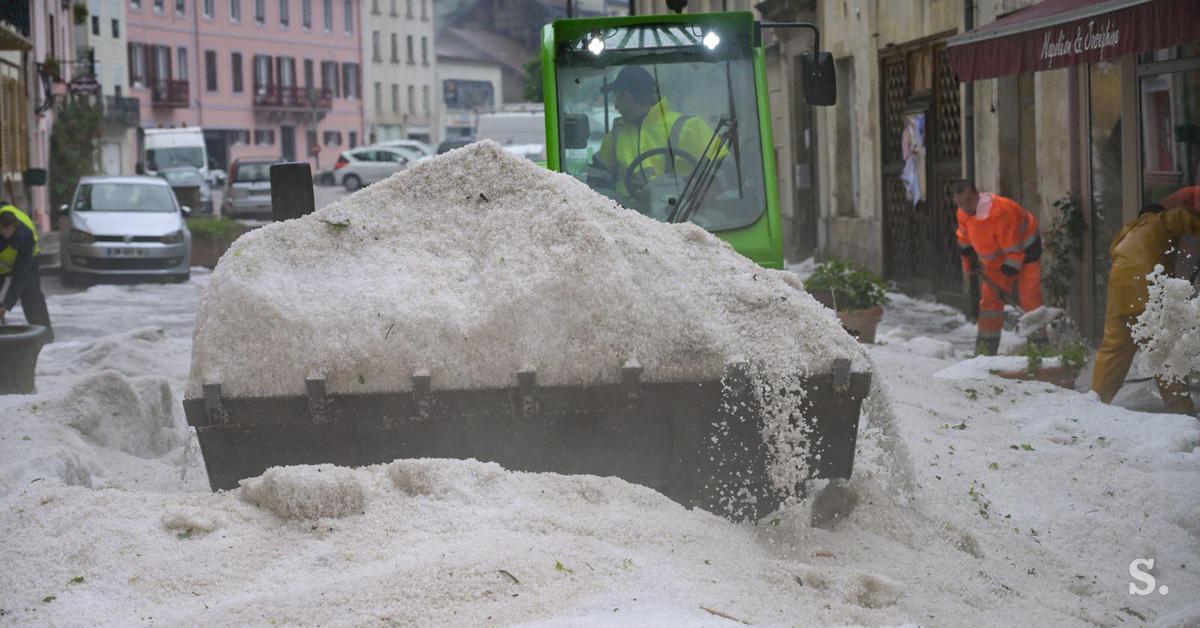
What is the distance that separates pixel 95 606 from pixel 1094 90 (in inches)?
398

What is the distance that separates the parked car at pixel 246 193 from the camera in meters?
40.2

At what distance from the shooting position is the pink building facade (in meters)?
69.7

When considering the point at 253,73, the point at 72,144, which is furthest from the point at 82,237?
the point at 253,73

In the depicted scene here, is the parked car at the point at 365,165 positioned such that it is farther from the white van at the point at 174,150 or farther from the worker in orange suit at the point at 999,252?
the worker in orange suit at the point at 999,252

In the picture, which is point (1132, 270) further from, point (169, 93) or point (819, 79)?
point (169, 93)

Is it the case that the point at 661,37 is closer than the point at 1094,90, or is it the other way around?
the point at 661,37

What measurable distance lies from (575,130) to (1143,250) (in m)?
3.58

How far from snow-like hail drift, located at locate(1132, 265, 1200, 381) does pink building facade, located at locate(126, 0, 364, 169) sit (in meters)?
63.0

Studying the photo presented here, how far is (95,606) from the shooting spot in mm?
4902

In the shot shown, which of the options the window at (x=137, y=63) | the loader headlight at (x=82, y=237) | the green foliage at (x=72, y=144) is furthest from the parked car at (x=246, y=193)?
the window at (x=137, y=63)

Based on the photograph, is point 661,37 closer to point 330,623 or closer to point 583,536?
point 583,536

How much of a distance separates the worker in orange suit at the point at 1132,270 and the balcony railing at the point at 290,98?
2736 inches

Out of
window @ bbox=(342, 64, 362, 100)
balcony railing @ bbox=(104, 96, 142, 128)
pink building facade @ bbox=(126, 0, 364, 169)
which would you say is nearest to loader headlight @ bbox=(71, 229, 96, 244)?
balcony railing @ bbox=(104, 96, 142, 128)

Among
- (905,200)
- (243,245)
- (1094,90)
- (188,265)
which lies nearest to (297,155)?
(188,265)
